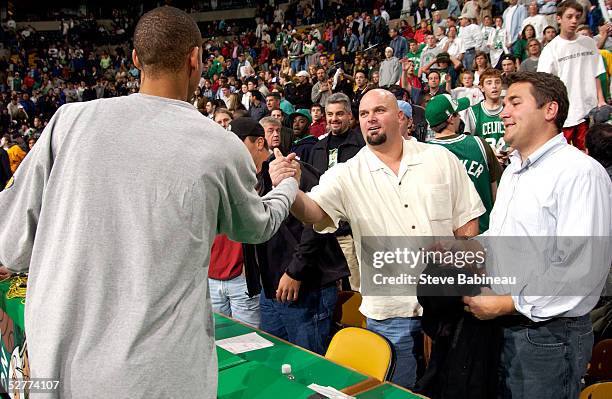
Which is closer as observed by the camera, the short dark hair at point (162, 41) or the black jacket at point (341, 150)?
the short dark hair at point (162, 41)

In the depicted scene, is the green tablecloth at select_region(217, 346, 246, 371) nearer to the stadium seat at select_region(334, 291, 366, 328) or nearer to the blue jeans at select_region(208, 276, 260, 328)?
the blue jeans at select_region(208, 276, 260, 328)

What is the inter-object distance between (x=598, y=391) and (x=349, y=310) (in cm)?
184

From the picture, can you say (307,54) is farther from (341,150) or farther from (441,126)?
(441,126)

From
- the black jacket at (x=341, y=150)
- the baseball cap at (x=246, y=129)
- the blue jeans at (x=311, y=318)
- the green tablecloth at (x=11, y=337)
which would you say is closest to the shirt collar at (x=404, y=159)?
the blue jeans at (x=311, y=318)

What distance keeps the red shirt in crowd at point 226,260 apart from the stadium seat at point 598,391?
222cm

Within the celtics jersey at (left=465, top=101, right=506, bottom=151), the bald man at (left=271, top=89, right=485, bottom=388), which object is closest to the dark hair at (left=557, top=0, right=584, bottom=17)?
Result: the celtics jersey at (left=465, top=101, right=506, bottom=151)

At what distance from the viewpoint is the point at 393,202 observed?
280 cm

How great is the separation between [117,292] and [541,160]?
1762 mm

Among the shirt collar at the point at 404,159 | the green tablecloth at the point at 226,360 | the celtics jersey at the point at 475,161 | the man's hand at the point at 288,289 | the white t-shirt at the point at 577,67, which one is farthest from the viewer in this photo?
the white t-shirt at the point at 577,67

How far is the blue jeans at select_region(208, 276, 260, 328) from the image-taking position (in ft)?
12.5

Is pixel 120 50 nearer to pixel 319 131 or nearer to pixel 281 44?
pixel 281 44

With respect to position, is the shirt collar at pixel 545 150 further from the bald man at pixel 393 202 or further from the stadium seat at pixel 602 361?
the stadium seat at pixel 602 361

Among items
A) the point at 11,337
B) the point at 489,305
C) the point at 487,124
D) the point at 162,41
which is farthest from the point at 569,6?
the point at 11,337

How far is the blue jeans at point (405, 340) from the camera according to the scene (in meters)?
2.76
